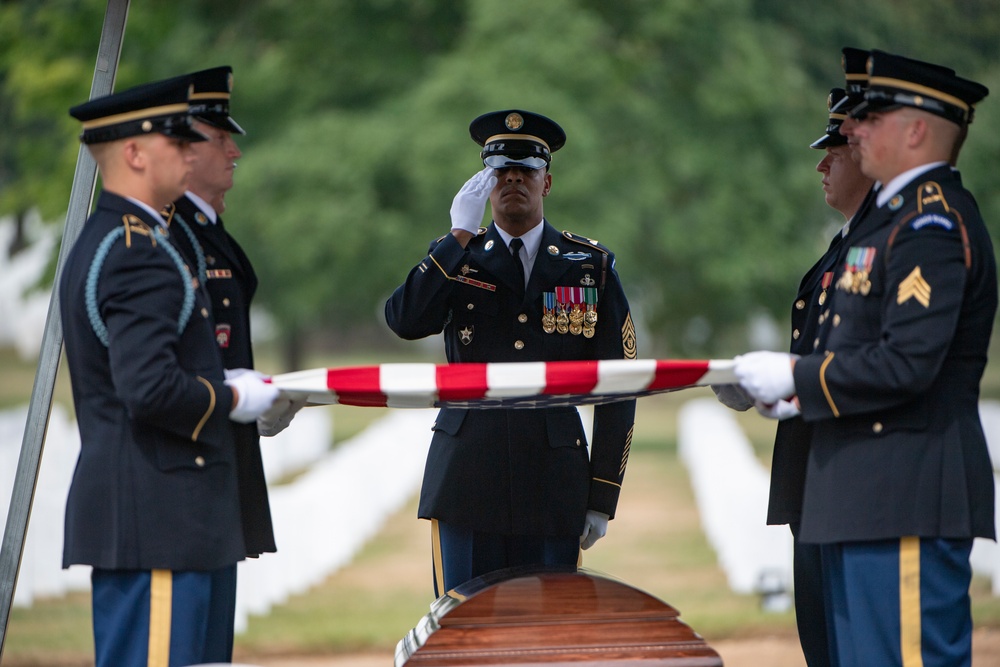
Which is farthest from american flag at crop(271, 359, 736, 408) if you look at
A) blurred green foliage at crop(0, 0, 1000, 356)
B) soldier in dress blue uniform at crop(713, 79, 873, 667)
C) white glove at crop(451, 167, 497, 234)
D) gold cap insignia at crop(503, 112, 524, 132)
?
blurred green foliage at crop(0, 0, 1000, 356)

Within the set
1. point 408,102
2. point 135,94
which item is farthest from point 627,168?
point 135,94

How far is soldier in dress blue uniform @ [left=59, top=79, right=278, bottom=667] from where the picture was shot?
122 inches

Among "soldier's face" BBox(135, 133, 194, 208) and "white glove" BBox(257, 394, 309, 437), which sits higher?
"soldier's face" BBox(135, 133, 194, 208)

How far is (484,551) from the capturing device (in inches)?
162

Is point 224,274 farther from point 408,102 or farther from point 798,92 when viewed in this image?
point 798,92

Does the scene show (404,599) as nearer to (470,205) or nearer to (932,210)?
(470,205)

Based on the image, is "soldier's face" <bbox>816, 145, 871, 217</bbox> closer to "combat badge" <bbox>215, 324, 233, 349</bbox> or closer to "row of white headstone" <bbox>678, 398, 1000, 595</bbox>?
"combat badge" <bbox>215, 324, 233, 349</bbox>

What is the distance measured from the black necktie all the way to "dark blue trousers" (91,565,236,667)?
143cm

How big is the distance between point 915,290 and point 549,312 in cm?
134

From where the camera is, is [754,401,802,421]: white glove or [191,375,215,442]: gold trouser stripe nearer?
[191,375,215,442]: gold trouser stripe

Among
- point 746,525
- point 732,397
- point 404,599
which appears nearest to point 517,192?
point 732,397

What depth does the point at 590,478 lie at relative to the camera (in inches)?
165

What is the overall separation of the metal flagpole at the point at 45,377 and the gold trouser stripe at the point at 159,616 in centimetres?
76

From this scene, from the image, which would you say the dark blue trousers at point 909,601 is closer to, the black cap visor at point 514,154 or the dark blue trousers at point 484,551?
the dark blue trousers at point 484,551
